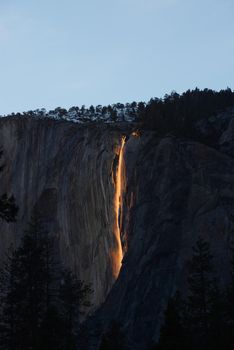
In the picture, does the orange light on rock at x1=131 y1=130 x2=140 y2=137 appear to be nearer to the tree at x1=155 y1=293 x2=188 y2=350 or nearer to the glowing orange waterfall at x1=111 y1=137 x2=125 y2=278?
the glowing orange waterfall at x1=111 y1=137 x2=125 y2=278

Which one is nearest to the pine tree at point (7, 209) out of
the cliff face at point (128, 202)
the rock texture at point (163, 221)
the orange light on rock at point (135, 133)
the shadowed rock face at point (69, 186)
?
the cliff face at point (128, 202)

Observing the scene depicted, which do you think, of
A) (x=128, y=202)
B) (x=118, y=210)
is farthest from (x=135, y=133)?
(x=128, y=202)

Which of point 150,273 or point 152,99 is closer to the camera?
point 150,273

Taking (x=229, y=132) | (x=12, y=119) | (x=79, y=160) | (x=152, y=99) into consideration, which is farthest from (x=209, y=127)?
(x=12, y=119)

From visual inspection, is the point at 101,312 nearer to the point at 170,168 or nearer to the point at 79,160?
the point at 170,168

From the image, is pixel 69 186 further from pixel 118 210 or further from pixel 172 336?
pixel 172 336

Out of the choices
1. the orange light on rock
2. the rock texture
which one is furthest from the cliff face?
the orange light on rock

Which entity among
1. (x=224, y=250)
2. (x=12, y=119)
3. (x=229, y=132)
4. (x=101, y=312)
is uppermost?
(x=12, y=119)

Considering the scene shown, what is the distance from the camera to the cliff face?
172 feet

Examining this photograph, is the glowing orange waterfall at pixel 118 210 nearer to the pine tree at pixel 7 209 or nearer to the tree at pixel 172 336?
the tree at pixel 172 336

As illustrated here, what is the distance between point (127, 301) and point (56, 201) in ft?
94.0

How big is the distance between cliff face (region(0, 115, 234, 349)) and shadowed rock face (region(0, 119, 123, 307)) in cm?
12

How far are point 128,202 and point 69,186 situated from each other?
46.3ft

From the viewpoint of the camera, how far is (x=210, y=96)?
87375 mm
